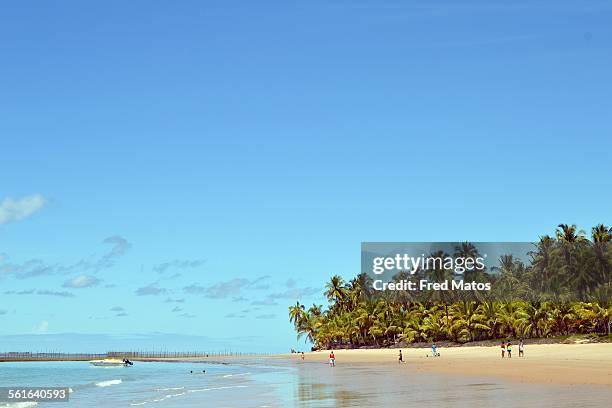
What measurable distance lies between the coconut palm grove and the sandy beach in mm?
7747

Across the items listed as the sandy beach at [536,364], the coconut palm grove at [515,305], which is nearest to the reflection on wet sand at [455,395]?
the sandy beach at [536,364]

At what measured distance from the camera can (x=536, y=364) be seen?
57781 millimetres

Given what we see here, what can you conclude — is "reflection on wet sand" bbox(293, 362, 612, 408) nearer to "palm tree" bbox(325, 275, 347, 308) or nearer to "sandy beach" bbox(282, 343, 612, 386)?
"sandy beach" bbox(282, 343, 612, 386)

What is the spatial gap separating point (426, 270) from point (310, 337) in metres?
35.1

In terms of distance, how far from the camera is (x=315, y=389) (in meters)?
39.6

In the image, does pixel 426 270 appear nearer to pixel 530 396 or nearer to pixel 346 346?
pixel 346 346

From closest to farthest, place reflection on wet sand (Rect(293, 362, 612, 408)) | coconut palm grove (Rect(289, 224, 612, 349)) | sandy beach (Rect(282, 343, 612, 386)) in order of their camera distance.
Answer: reflection on wet sand (Rect(293, 362, 612, 408)), sandy beach (Rect(282, 343, 612, 386)), coconut palm grove (Rect(289, 224, 612, 349))

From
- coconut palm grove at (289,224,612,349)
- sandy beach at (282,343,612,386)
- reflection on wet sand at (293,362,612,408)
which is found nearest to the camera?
reflection on wet sand at (293,362,612,408)

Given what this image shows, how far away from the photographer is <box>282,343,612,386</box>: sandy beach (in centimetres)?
4022

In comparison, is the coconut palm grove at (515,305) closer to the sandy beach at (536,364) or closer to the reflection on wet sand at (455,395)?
the sandy beach at (536,364)

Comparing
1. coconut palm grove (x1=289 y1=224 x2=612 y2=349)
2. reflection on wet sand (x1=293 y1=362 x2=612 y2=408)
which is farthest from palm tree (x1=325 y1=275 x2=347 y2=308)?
reflection on wet sand (x1=293 y1=362 x2=612 y2=408)

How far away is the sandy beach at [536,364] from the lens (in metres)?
40.2

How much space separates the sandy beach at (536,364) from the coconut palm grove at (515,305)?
305 inches

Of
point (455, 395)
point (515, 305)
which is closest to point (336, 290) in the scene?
point (515, 305)
